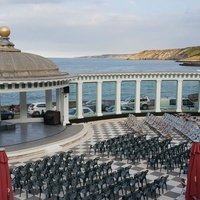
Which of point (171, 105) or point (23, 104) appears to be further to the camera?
point (171, 105)

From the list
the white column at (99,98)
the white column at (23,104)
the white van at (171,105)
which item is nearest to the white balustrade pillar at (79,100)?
the white column at (99,98)

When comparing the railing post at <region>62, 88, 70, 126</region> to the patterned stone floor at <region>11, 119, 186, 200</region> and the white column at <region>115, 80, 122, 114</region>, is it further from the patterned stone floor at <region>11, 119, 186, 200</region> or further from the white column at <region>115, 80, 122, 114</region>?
the white column at <region>115, 80, 122, 114</region>

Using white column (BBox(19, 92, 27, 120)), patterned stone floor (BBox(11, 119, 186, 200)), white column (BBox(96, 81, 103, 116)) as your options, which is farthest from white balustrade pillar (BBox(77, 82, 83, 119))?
white column (BBox(19, 92, 27, 120))

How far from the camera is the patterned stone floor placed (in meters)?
15.0

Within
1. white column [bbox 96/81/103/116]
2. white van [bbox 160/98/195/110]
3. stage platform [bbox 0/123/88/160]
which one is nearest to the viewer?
stage platform [bbox 0/123/88/160]

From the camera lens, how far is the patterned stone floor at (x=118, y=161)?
15.0 m

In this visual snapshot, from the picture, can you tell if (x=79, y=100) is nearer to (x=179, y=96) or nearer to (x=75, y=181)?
(x=179, y=96)

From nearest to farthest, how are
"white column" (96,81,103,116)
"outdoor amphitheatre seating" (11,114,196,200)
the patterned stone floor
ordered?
"outdoor amphitheatre seating" (11,114,196,200), the patterned stone floor, "white column" (96,81,103,116)

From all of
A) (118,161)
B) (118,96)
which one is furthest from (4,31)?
(118,161)

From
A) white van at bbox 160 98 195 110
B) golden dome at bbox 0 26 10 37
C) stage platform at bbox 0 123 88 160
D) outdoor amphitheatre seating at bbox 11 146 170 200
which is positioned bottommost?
stage platform at bbox 0 123 88 160

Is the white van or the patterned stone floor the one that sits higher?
the white van

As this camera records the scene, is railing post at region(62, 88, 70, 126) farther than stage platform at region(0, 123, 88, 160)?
Yes

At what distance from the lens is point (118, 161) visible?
19.7 meters

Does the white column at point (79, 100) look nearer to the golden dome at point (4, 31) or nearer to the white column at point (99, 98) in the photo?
the white column at point (99, 98)
